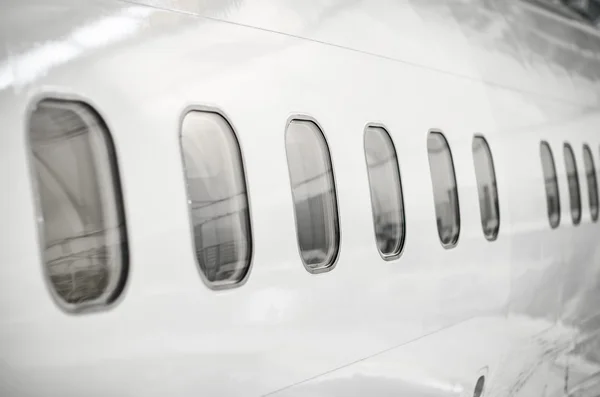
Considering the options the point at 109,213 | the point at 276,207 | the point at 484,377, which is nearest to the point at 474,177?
the point at 484,377

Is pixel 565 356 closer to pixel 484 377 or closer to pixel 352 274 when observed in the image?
pixel 484 377

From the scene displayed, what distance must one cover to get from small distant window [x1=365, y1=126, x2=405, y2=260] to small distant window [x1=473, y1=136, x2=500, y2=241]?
93 centimetres

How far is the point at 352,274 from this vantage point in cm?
307

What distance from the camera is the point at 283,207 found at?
108 inches

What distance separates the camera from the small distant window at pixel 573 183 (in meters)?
5.82

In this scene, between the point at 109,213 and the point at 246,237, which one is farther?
the point at 246,237

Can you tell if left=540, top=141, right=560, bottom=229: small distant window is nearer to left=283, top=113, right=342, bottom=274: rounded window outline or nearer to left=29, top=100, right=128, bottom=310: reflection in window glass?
left=283, top=113, right=342, bottom=274: rounded window outline

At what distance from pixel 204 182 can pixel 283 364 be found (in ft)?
2.11

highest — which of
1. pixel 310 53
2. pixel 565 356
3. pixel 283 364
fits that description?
pixel 310 53

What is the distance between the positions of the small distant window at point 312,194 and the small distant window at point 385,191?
317 millimetres

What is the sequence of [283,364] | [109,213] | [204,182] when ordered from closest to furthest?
[109,213], [204,182], [283,364]

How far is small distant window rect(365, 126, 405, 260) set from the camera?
11.0 ft

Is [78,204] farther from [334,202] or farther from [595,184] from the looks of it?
[595,184]

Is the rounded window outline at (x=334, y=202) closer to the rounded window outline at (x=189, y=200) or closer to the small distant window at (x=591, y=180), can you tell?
the rounded window outline at (x=189, y=200)
